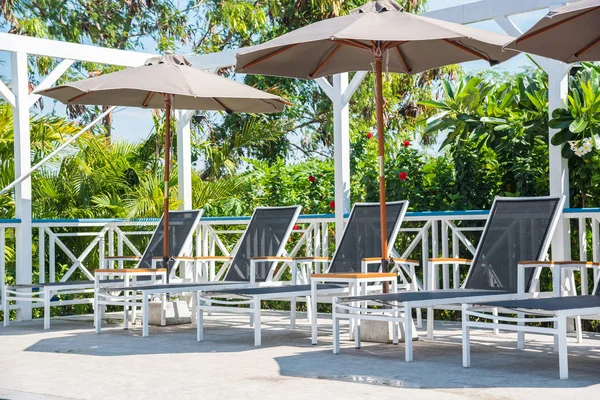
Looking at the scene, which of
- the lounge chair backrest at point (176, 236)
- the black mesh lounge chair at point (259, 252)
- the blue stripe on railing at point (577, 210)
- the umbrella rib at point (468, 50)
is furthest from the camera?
the lounge chair backrest at point (176, 236)

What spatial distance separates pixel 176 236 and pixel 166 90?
1.81m

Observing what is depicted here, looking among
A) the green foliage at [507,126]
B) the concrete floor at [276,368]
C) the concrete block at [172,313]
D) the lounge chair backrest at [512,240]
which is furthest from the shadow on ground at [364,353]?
the green foliage at [507,126]

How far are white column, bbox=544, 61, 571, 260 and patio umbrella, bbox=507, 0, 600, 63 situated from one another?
82 cm

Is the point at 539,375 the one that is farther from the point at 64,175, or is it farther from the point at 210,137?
the point at 210,137

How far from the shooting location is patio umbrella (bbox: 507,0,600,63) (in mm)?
5023

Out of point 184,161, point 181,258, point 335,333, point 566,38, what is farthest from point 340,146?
point 566,38

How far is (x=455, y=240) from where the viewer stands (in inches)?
285

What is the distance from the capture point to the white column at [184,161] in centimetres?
924

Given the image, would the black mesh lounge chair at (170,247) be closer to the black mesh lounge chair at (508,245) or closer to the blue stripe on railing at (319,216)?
the blue stripe on railing at (319,216)

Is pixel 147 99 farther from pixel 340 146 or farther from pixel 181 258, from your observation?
pixel 340 146

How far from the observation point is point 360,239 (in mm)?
6805

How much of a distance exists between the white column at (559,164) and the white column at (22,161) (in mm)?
4585

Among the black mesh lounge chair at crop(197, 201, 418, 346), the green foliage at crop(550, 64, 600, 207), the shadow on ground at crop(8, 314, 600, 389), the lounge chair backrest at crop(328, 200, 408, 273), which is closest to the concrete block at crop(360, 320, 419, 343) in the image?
the shadow on ground at crop(8, 314, 600, 389)

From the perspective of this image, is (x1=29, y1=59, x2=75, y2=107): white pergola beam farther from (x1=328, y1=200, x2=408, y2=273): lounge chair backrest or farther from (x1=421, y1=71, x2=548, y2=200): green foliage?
(x1=421, y1=71, x2=548, y2=200): green foliage
